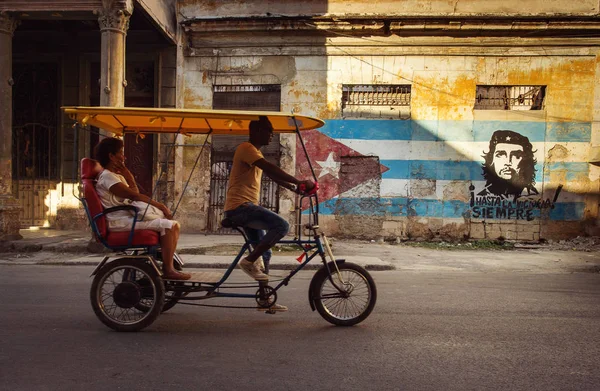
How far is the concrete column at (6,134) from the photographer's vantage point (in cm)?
1057

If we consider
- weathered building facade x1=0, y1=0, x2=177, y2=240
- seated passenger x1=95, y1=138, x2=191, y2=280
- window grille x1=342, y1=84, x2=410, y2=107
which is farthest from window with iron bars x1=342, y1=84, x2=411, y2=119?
seated passenger x1=95, y1=138, x2=191, y2=280

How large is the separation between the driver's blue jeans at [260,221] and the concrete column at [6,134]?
8.14 metres

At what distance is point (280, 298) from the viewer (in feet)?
19.9

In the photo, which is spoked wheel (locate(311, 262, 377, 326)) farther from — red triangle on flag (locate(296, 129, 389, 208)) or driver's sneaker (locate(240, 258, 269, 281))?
red triangle on flag (locate(296, 129, 389, 208))

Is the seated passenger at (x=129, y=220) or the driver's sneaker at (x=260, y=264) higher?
the seated passenger at (x=129, y=220)

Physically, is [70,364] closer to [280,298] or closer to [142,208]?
[142,208]

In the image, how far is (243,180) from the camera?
4.88 m

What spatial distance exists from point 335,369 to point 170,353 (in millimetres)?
1393

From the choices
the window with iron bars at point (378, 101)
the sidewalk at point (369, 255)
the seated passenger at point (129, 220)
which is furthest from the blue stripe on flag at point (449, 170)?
the seated passenger at point (129, 220)

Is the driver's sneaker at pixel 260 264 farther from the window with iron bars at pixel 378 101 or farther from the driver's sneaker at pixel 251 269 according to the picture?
the window with iron bars at pixel 378 101

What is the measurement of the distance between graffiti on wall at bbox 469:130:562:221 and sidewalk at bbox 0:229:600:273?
1.12 m

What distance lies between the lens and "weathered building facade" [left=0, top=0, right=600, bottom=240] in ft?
40.4

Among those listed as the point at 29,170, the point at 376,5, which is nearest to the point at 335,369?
the point at 376,5

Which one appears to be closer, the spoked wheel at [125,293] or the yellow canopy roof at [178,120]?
the spoked wheel at [125,293]
